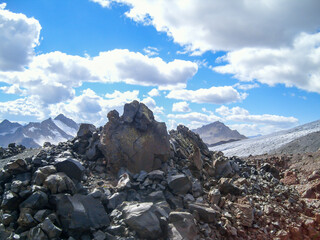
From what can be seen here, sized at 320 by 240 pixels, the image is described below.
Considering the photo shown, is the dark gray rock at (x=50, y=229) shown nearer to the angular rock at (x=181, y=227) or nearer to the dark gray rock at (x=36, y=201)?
the dark gray rock at (x=36, y=201)

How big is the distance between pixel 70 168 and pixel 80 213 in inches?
127

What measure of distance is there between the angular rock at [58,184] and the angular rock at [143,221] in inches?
98.8

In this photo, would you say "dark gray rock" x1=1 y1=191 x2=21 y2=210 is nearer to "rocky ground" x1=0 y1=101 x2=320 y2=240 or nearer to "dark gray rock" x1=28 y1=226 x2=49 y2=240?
"rocky ground" x1=0 y1=101 x2=320 y2=240

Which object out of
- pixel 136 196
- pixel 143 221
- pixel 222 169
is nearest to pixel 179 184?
pixel 136 196

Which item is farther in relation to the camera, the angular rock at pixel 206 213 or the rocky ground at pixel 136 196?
the angular rock at pixel 206 213

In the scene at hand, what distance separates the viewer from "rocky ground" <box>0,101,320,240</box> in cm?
852

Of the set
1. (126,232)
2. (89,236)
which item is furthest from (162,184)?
(89,236)

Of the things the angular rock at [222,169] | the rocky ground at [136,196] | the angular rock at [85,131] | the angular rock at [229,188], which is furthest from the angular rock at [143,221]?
the angular rock at [85,131]

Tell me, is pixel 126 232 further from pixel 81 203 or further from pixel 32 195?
pixel 32 195

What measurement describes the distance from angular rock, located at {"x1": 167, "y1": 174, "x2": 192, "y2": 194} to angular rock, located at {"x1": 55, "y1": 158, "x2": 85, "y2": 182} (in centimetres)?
436

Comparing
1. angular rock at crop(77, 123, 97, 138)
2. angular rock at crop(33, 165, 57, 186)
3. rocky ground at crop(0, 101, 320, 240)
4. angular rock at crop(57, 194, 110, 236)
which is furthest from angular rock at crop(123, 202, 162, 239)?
angular rock at crop(77, 123, 97, 138)

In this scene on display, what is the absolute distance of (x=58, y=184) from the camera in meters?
9.59

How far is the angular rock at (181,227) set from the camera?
8868 mm

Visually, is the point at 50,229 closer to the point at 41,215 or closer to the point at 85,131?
the point at 41,215
